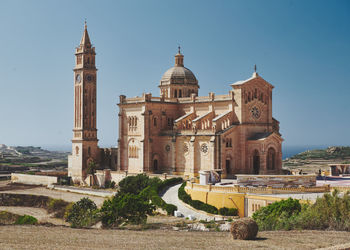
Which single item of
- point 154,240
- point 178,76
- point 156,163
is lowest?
point 154,240

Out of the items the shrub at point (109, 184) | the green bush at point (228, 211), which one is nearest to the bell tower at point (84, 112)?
the shrub at point (109, 184)

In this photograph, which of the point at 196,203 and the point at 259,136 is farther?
the point at 259,136

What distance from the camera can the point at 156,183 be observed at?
52.6m

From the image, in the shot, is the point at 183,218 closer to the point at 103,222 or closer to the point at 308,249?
the point at 103,222

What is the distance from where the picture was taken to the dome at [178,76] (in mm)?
67312

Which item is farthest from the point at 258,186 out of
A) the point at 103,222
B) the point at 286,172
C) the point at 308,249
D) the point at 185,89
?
the point at 185,89

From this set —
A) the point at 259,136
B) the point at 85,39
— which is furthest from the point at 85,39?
the point at 259,136

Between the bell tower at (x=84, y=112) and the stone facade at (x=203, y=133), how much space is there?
5178 millimetres

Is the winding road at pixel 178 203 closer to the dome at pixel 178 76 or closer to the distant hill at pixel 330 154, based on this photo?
the dome at pixel 178 76

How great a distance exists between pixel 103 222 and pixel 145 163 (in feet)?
87.7

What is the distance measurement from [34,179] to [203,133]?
28980 mm

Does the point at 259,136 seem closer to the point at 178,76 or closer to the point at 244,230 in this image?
the point at 178,76

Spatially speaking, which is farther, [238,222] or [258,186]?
[258,186]

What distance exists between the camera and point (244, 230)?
72.7 feet
